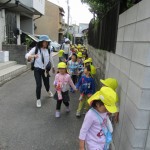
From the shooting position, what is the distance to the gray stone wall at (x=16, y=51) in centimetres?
1102

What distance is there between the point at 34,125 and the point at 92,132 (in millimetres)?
2296

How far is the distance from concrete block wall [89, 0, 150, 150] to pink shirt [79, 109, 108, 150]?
12.3 inches

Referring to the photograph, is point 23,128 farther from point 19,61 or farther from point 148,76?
point 19,61

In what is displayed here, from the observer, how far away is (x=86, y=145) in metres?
2.57

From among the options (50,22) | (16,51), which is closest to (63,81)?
(16,51)

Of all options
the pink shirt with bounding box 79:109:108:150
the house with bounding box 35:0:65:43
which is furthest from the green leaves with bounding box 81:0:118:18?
the house with bounding box 35:0:65:43

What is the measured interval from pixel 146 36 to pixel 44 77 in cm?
415

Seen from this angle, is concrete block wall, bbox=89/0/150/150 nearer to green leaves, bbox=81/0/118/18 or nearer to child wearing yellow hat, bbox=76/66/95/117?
child wearing yellow hat, bbox=76/66/95/117

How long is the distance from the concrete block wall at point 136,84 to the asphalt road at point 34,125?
51.4 inches

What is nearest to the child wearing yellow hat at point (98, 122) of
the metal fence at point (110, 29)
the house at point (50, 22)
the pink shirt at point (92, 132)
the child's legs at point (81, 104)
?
the pink shirt at point (92, 132)

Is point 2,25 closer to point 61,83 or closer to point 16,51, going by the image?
point 16,51

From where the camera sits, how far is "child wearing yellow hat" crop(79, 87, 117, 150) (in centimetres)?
230

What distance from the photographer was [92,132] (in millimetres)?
2473

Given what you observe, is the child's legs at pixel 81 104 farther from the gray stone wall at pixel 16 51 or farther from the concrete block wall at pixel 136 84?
the gray stone wall at pixel 16 51
